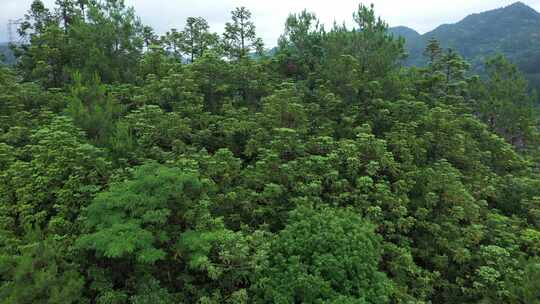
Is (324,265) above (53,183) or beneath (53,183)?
beneath

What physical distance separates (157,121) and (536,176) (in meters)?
13.8

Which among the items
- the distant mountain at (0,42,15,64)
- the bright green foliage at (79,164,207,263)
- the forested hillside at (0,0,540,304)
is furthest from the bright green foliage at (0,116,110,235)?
the distant mountain at (0,42,15,64)

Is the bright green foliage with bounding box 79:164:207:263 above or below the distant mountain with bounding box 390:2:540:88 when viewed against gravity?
below

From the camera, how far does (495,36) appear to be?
4063 inches

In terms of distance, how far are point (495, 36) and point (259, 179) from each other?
126 metres

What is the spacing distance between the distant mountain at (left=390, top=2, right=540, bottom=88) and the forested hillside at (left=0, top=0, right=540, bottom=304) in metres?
67.5

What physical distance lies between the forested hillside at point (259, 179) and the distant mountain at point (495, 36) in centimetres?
6754

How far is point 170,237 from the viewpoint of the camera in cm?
660

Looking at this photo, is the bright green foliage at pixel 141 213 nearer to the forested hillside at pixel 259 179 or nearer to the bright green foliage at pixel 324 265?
the forested hillside at pixel 259 179

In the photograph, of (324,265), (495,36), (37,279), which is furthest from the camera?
(495,36)

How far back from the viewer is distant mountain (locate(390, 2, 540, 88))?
7981 centimetres

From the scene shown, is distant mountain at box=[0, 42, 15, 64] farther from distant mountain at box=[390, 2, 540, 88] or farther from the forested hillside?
distant mountain at box=[390, 2, 540, 88]

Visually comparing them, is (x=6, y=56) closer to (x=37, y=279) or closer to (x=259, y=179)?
(x=259, y=179)

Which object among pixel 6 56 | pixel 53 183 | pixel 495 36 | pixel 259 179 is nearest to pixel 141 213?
pixel 53 183
